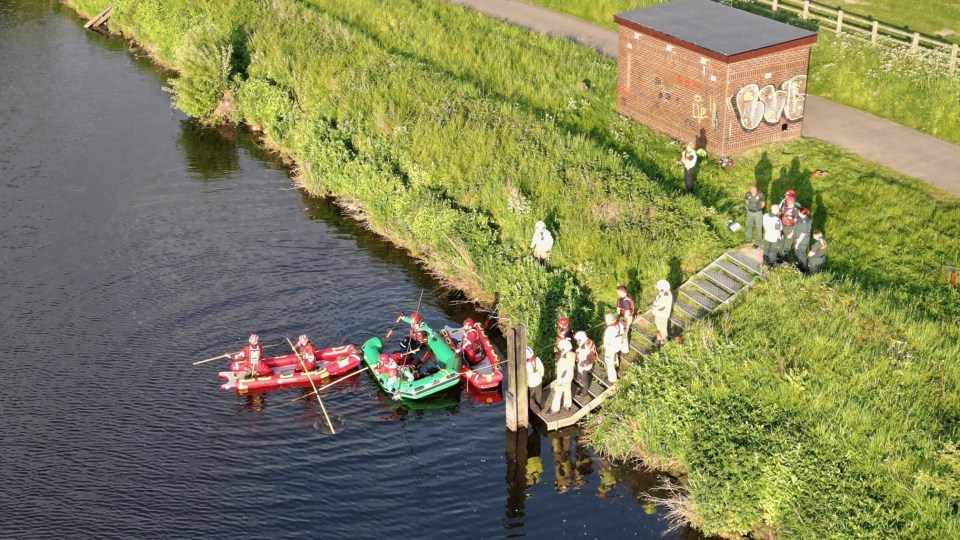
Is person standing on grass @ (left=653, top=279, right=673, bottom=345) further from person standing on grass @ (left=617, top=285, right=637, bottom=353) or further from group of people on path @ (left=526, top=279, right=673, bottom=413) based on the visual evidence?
person standing on grass @ (left=617, top=285, right=637, bottom=353)

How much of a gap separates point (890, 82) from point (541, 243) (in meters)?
17.5

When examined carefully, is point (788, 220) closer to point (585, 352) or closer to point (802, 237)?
point (802, 237)

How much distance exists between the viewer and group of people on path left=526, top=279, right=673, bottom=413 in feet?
97.6

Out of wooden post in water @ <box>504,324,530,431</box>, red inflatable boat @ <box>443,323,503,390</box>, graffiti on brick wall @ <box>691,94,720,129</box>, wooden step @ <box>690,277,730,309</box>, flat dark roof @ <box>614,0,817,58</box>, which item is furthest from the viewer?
graffiti on brick wall @ <box>691,94,720,129</box>

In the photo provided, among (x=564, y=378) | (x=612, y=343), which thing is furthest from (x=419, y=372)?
(x=612, y=343)

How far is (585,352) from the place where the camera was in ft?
97.5

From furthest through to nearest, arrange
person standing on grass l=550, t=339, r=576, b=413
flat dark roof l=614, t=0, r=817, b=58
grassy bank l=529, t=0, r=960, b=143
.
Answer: grassy bank l=529, t=0, r=960, b=143 < flat dark roof l=614, t=0, r=817, b=58 < person standing on grass l=550, t=339, r=576, b=413

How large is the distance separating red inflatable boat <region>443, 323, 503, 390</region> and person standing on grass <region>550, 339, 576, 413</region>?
2.52 meters

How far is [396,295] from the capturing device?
37281 millimetres

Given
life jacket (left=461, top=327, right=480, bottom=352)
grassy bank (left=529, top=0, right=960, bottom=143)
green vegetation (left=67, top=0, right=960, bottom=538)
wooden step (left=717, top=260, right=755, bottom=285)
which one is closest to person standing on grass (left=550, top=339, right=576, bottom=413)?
green vegetation (left=67, top=0, right=960, bottom=538)

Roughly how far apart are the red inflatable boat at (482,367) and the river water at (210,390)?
1.97 ft

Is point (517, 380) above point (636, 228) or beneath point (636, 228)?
beneath

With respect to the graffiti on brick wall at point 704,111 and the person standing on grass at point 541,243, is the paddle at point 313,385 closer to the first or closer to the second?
the person standing on grass at point 541,243

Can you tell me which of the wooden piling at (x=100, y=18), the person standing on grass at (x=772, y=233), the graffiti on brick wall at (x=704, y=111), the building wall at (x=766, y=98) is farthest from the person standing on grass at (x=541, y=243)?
the wooden piling at (x=100, y=18)
